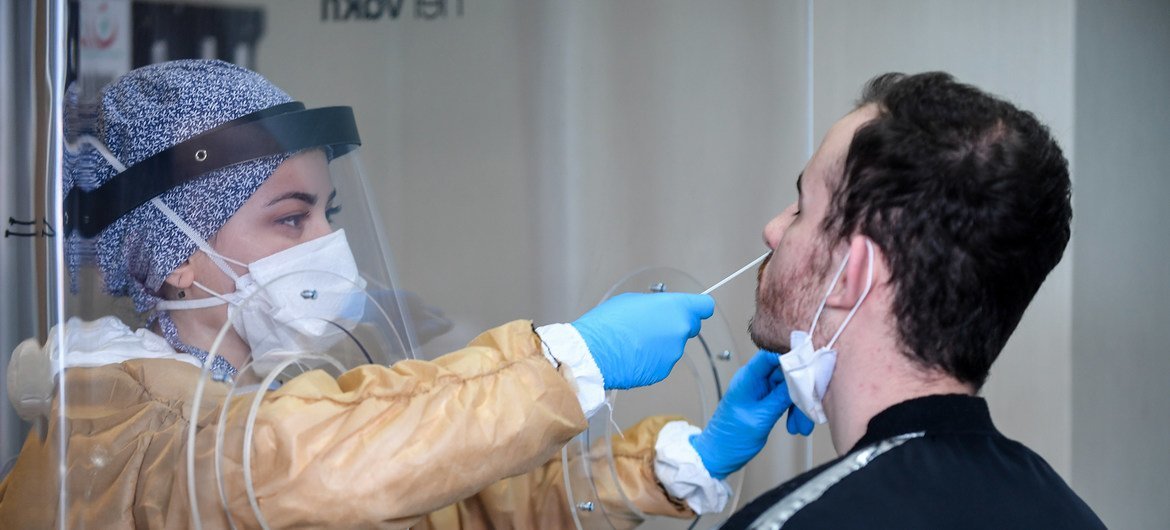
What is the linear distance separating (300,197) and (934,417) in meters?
0.91

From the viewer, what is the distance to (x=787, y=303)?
1.25 metres

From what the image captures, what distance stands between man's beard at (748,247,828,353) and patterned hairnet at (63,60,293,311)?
0.72m

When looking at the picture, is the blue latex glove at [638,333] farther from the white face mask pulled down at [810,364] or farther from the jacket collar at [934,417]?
the jacket collar at [934,417]

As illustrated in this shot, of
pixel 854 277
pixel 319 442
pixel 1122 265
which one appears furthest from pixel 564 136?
pixel 1122 265

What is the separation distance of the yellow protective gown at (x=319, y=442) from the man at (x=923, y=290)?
0.30 m

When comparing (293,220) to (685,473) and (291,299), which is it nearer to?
(291,299)

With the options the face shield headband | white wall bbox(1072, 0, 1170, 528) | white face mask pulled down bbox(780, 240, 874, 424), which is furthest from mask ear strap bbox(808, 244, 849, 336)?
white wall bbox(1072, 0, 1170, 528)

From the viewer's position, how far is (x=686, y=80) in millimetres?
2041

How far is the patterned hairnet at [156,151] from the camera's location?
1214mm

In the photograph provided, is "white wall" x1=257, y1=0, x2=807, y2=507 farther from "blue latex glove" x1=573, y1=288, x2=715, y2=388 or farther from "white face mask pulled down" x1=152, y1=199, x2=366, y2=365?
"blue latex glove" x1=573, y1=288, x2=715, y2=388

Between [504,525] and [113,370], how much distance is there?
25.0 inches

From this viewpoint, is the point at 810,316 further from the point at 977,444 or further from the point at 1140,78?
the point at 1140,78

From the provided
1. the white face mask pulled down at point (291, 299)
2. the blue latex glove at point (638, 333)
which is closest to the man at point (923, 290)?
the blue latex glove at point (638, 333)

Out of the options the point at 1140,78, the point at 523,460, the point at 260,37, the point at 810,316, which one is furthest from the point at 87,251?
the point at 1140,78
